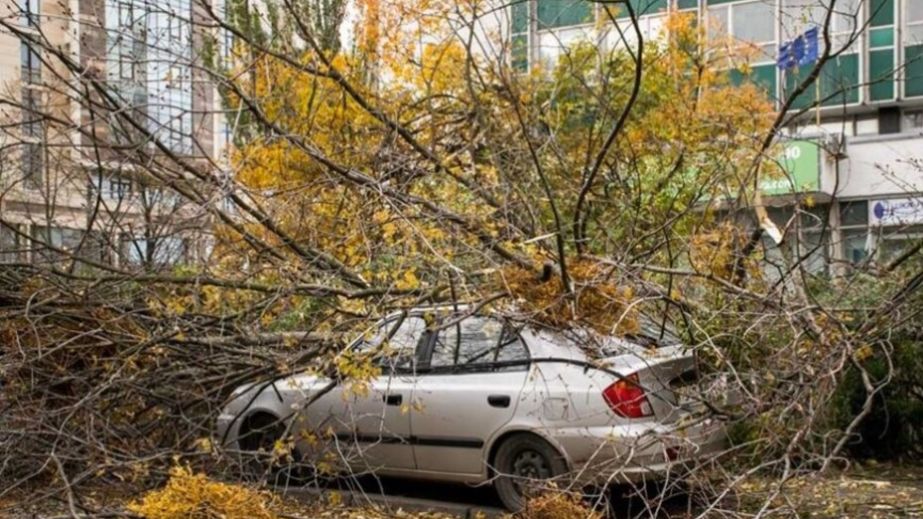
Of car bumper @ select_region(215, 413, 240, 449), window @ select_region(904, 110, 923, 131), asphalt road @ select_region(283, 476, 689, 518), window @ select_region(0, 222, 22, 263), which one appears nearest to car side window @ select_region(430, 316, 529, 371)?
asphalt road @ select_region(283, 476, 689, 518)

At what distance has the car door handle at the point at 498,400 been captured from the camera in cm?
664

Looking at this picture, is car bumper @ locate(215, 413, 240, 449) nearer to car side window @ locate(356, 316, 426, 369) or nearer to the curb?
the curb

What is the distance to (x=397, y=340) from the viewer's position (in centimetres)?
656

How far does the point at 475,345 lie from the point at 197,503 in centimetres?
242

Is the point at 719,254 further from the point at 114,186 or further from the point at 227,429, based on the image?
the point at 114,186

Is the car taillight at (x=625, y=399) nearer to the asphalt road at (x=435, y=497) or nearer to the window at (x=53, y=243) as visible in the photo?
the asphalt road at (x=435, y=497)

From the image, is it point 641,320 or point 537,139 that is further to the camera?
point 537,139

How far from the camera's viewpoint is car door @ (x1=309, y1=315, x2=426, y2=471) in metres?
6.71

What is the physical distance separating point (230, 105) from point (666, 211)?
193 inches

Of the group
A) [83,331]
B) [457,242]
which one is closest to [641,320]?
[457,242]

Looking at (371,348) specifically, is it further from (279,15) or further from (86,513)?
(279,15)

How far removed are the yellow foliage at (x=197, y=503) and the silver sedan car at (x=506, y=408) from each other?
0.52 m

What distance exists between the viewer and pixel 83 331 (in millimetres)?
7098

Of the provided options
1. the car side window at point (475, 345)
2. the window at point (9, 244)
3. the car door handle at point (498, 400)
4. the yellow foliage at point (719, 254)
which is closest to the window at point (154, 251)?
the window at point (9, 244)
